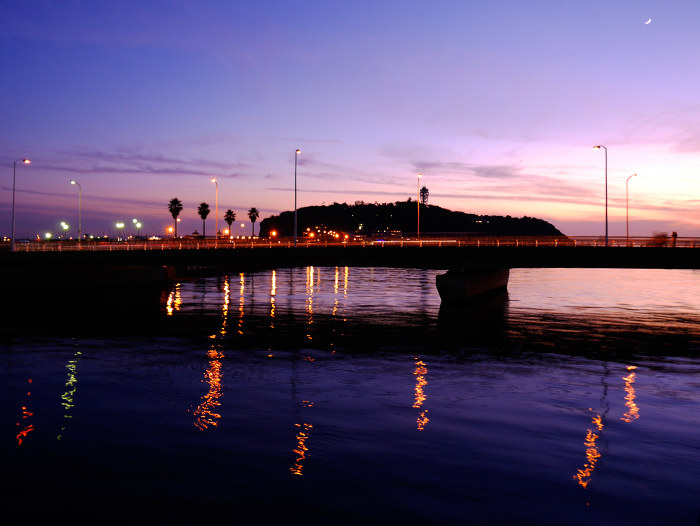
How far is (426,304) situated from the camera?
2911 inches

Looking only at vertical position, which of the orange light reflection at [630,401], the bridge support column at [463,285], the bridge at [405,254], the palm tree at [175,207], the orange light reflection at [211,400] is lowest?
the orange light reflection at [630,401]

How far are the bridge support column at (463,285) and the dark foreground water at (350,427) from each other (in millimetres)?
24685

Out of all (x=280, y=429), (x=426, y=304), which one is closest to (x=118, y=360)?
(x=280, y=429)

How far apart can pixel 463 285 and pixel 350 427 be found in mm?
55296

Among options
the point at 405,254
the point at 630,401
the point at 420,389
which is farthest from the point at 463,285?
the point at 630,401

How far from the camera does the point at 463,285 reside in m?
73.6

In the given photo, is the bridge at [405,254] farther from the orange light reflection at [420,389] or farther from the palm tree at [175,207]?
the palm tree at [175,207]

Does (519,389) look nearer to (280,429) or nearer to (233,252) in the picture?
(280,429)

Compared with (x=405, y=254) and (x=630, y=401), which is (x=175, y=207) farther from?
(x=630, y=401)

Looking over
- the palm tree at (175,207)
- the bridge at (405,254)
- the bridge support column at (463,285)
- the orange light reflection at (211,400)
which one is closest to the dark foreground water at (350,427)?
the orange light reflection at (211,400)

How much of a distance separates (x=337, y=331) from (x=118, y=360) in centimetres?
1926

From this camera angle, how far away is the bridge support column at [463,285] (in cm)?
7312

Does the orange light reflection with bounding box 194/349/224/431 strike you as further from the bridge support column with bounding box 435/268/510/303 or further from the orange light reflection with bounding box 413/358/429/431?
the bridge support column with bounding box 435/268/510/303

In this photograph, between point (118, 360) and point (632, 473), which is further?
point (118, 360)
